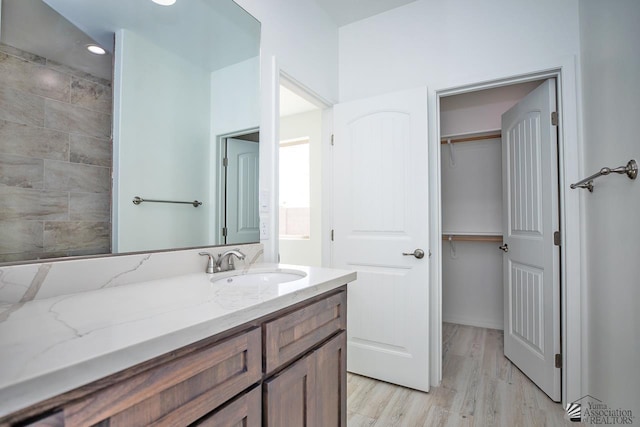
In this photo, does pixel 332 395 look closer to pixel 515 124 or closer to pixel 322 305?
pixel 322 305

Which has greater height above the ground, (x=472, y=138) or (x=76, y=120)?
(x=472, y=138)

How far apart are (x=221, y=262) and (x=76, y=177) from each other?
586 millimetres

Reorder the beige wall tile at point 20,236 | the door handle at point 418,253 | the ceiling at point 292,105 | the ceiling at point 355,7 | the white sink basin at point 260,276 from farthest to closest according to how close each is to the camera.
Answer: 1. the ceiling at point 292,105
2. the ceiling at point 355,7
3. the door handle at point 418,253
4. the white sink basin at point 260,276
5. the beige wall tile at point 20,236

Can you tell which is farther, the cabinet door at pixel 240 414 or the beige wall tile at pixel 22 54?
the beige wall tile at pixel 22 54

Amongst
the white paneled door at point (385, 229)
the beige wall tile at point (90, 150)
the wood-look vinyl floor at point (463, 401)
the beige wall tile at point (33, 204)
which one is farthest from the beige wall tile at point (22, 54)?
the wood-look vinyl floor at point (463, 401)

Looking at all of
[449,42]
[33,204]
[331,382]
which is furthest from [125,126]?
[449,42]

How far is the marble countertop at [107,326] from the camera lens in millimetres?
448

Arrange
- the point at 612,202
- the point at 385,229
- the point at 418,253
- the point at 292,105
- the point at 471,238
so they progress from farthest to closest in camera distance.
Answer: the point at 292,105, the point at 471,238, the point at 385,229, the point at 418,253, the point at 612,202

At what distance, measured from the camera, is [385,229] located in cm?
221

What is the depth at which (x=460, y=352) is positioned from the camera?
104 inches

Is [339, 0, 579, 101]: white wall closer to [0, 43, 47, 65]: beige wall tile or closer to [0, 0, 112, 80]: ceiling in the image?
[0, 0, 112, 80]: ceiling

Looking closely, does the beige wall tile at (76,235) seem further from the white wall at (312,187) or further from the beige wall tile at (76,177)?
the white wall at (312,187)

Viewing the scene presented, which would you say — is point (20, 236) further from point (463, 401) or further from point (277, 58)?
point (463, 401)

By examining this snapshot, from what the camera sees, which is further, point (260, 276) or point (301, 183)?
point (301, 183)
